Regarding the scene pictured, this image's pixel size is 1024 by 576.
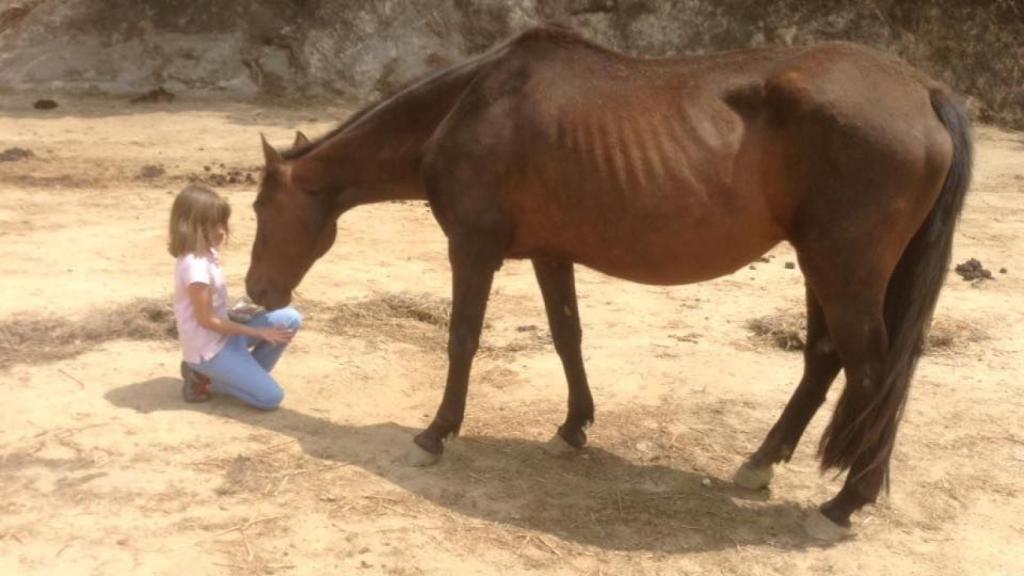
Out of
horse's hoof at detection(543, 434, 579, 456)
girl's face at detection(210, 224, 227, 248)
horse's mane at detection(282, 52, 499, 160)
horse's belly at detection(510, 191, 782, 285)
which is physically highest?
horse's mane at detection(282, 52, 499, 160)

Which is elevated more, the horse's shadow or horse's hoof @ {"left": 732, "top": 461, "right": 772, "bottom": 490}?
horse's hoof @ {"left": 732, "top": 461, "right": 772, "bottom": 490}

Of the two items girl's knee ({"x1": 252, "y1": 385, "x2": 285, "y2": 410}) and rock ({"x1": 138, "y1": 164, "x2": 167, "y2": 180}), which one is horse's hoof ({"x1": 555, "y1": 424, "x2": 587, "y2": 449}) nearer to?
girl's knee ({"x1": 252, "y1": 385, "x2": 285, "y2": 410})

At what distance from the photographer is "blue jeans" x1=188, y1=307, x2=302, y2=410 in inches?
196

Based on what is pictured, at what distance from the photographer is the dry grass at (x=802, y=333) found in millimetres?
6215

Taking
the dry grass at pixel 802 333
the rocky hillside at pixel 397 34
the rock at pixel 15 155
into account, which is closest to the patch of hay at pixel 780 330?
the dry grass at pixel 802 333

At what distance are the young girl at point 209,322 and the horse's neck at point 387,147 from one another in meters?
0.46

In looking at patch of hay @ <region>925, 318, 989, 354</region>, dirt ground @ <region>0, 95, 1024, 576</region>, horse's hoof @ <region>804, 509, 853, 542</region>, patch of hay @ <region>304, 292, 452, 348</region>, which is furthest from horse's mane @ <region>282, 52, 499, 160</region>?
patch of hay @ <region>925, 318, 989, 354</region>

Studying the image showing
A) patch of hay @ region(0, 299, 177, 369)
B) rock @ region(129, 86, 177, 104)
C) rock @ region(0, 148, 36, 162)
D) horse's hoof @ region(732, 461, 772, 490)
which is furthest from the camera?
rock @ region(129, 86, 177, 104)

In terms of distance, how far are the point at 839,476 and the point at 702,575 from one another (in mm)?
914

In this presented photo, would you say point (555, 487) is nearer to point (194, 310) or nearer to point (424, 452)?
point (424, 452)

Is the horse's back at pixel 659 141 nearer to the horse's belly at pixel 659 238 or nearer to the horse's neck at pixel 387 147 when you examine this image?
the horse's belly at pixel 659 238

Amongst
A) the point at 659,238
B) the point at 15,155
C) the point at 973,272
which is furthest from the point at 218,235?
the point at 15,155

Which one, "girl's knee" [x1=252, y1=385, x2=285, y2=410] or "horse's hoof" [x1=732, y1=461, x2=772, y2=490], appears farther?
"girl's knee" [x1=252, y1=385, x2=285, y2=410]

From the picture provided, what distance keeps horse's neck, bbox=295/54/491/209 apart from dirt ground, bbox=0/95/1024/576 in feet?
3.37
